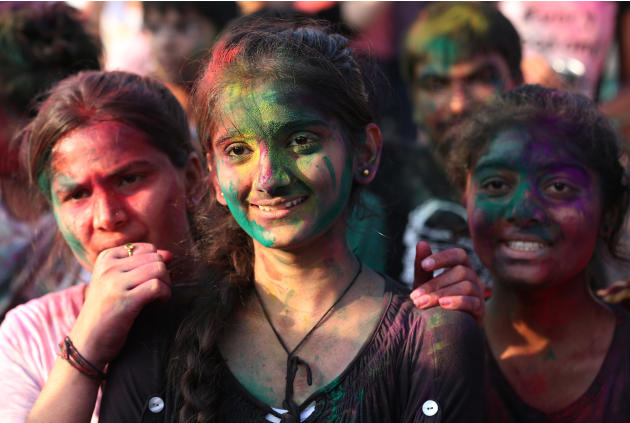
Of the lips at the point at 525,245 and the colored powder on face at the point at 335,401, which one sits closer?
the colored powder on face at the point at 335,401

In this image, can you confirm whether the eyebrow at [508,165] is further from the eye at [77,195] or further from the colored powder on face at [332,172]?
the eye at [77,195]

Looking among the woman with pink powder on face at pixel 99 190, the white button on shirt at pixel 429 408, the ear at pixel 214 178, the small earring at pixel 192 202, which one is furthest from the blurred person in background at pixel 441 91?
the white button on shirt at pixel 429 408

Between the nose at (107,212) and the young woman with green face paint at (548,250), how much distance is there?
1.04 m

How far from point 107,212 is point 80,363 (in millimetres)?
476

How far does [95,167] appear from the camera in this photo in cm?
209

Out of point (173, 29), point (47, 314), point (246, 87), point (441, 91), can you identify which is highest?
point (173, 29)

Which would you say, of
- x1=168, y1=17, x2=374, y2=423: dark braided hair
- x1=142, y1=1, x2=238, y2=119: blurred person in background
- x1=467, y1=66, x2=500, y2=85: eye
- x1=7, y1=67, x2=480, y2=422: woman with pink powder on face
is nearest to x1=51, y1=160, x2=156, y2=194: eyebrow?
x1=7, y1=67, x2=480, y2=422: woman with pink powder on face

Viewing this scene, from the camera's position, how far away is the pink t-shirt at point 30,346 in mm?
1972

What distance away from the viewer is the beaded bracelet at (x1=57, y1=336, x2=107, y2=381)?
176cm

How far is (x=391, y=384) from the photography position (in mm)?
1690

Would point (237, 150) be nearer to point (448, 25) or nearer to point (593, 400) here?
point (593, 400)

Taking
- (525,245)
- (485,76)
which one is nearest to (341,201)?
(525,245)

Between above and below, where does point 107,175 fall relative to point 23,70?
below

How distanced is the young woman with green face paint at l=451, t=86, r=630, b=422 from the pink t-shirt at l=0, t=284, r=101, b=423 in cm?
121
